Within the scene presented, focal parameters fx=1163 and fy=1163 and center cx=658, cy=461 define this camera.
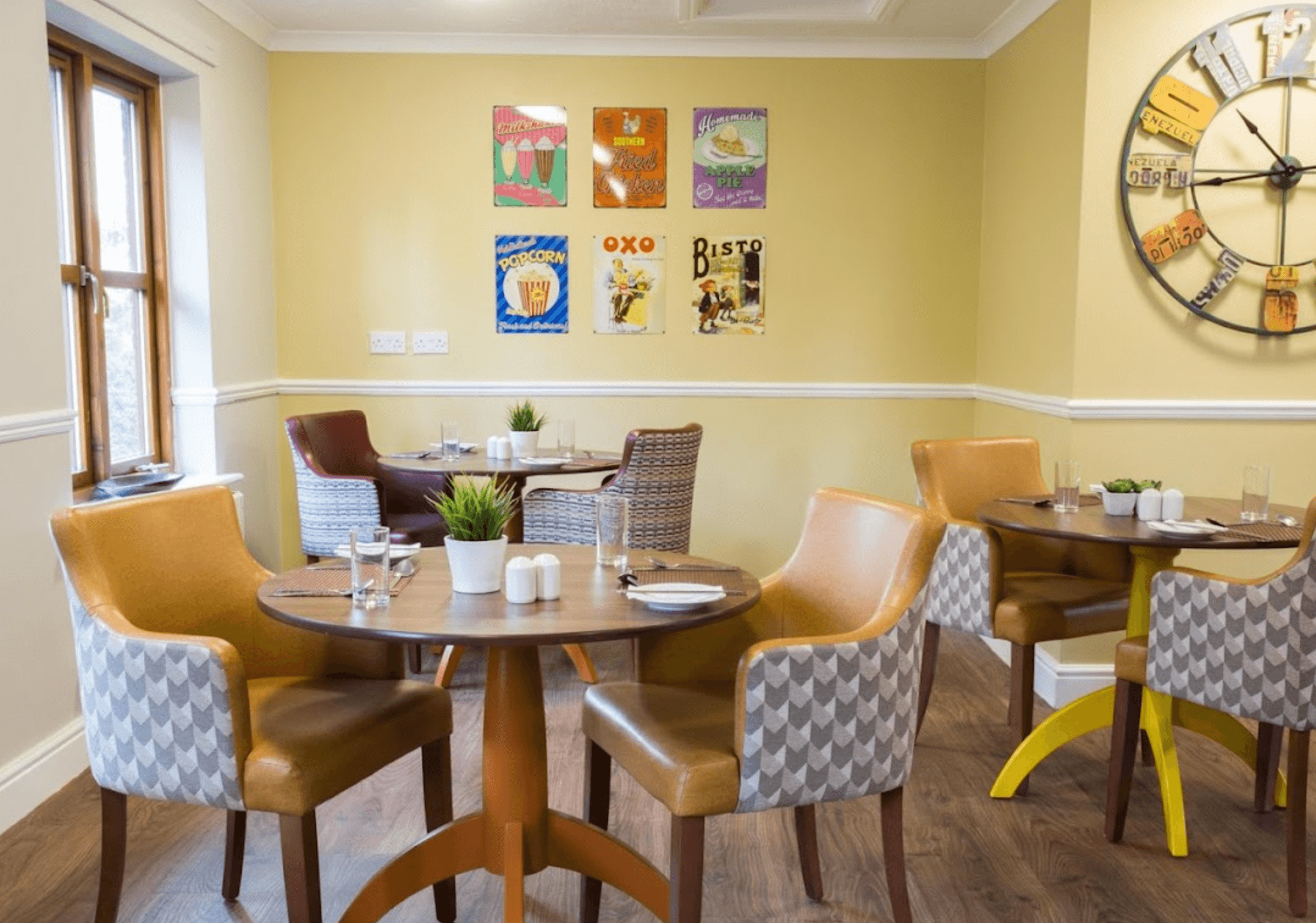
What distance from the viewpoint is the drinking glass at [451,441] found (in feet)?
14.8

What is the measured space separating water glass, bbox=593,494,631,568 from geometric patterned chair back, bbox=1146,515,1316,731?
4.09ft

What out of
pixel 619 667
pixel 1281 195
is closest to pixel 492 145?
pixel 619 667

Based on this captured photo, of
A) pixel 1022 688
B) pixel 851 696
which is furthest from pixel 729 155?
pixel 851 696

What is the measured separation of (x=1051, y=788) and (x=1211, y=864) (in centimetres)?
53

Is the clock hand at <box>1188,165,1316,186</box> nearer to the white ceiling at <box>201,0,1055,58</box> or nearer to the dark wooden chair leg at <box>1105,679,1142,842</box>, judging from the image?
the white ceiling at <box>201,0,1055,58</box>

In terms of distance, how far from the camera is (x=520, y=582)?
217 cm

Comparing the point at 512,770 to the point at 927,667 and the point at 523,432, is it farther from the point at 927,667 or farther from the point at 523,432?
the point at 523,432

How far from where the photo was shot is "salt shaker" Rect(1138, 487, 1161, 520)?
314cm

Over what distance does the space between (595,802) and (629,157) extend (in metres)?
3.50

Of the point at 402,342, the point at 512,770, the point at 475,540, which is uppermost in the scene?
the point at 402,342

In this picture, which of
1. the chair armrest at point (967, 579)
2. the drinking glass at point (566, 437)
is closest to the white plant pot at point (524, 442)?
the drinking glass at point (566, 437)

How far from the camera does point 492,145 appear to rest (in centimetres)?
532

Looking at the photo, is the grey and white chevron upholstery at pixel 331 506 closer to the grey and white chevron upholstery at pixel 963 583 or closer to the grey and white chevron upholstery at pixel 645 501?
the grey and white chevron upholstery at pixel 645 501

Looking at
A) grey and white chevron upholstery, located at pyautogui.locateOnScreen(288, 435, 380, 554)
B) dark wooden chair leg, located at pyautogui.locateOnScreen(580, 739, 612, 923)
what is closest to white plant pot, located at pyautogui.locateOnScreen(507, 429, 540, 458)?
grey and white chevron upholstery, located at pyautogui.locateOnScreen(288, 435, 380, 554)
